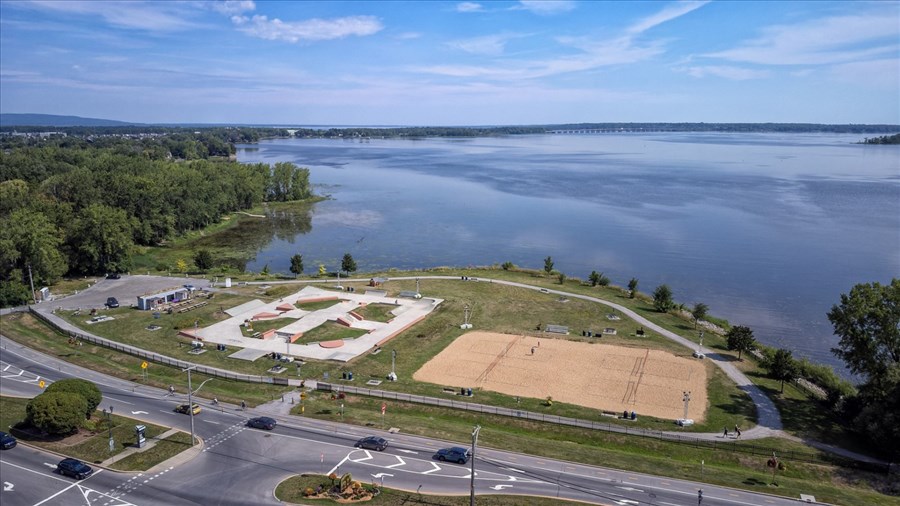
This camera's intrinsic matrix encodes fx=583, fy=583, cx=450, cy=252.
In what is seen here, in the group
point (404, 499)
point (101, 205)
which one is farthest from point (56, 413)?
point (101, 205)

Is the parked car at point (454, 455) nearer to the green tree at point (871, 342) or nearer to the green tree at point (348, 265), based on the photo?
the green tree at point (871, 342)

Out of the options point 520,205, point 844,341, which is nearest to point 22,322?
point 844,341

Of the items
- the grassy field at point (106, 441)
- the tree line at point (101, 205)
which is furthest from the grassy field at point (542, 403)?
the tree line at point (101, 205)

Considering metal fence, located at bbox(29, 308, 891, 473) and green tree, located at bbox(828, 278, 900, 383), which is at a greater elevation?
green tree, located at bbox(828, 278, 900, 383)

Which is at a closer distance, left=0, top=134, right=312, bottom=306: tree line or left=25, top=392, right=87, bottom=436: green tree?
left=25, top=392, right=87, bottom=436: green tree

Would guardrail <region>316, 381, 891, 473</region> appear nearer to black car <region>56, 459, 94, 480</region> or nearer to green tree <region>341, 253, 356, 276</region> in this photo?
black car <region>56, 459, 94, 480</region>

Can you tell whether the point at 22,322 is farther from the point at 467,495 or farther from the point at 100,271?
the point at 467,495

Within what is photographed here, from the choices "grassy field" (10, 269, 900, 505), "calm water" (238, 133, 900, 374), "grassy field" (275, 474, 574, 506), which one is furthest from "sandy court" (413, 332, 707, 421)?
"calm water" (238, 133, 900, 374)
